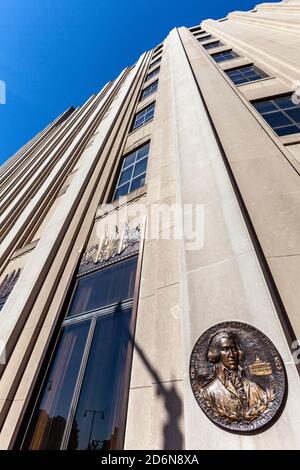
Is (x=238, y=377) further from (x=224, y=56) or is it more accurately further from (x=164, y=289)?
(x=224, y=56)

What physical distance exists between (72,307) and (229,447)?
14.3 feet

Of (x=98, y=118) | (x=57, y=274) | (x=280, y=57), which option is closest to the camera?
(x=57, y=274)

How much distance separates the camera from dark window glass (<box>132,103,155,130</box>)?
13.2 meters

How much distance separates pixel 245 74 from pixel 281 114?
19.8ft

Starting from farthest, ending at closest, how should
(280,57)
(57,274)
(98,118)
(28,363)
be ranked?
(98,118)
(280,57)
(57,274)
(28,363)

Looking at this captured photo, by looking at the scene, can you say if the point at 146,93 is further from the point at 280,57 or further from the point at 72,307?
the point at 72,307

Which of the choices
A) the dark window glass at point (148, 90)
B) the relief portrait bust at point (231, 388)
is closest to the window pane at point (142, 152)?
the relief portrait bust at point (231, 388)

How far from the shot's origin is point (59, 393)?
4500 millimetres

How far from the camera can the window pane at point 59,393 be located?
13.3 feet

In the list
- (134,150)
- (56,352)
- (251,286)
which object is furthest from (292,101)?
(56,352)

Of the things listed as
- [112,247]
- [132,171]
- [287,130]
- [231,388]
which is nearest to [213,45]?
[132,171]

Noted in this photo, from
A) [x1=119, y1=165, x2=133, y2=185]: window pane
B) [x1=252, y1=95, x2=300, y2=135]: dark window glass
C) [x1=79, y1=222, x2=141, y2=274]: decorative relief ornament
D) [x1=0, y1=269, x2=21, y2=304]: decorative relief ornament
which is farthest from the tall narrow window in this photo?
[x1=252, y1=95, x2=300, y2=135]: dark window glass

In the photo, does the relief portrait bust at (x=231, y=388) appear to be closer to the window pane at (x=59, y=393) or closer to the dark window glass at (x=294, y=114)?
the window pane at (x=59, y=393)
